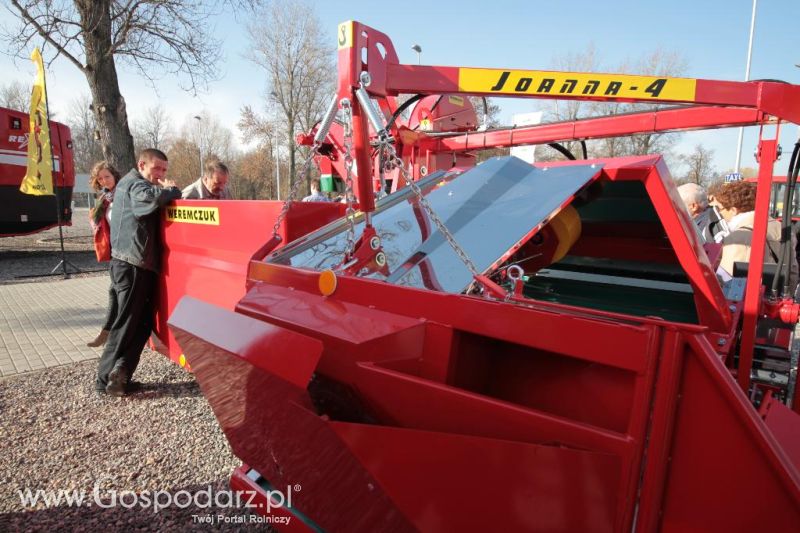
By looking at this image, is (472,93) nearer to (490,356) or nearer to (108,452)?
(490,356)

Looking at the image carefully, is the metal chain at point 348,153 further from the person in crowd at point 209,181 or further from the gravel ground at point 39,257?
the gravel ground at point 39,257

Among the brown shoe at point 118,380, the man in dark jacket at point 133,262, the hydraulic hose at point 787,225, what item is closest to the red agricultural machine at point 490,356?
the hydraulic hose at point 787,225

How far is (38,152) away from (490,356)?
389 inches

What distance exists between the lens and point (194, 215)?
3.26m

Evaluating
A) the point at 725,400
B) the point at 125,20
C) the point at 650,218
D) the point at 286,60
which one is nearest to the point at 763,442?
the point at 725,400

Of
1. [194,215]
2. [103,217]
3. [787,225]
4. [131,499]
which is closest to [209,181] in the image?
[103,217]

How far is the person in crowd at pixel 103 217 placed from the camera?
13.0 ft

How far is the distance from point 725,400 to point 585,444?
32 centimetres

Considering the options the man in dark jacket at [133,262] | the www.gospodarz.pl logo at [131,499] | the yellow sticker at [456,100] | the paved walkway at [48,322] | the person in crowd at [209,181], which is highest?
the yellow sticker at [456,100]

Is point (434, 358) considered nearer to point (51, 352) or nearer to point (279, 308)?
point (279, 308)

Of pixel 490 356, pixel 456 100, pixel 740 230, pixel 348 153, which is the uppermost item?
pixel 456 100

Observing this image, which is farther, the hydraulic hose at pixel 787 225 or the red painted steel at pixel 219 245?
the red painted steel at pixel 219 245

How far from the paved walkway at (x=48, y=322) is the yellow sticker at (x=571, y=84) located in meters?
4.72

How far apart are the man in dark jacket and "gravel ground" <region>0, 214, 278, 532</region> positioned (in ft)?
0.98
